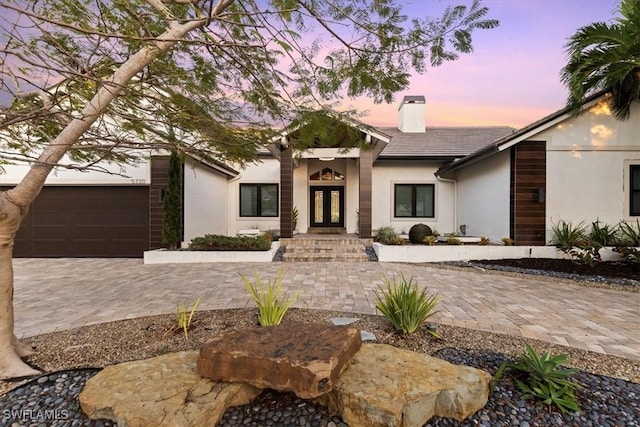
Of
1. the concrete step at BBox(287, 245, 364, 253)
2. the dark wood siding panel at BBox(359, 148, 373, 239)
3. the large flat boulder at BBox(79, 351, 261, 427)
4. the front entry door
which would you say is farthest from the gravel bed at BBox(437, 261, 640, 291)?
the large flat boulder at BBox(79, 351, 261, 427)

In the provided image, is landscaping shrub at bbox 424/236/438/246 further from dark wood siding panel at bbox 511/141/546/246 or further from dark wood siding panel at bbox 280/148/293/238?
dark wood siding panel at bbox 280/148/293/238

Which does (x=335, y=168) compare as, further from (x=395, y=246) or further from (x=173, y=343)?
(x=173, y=343)

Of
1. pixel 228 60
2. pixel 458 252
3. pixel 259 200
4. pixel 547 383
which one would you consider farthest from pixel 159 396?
pixel 259 200

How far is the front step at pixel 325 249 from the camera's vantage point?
10.2m

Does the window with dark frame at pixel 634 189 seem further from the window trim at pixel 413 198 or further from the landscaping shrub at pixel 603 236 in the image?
the window trim at pixel 413 198

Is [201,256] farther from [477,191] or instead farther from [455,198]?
[455,198]

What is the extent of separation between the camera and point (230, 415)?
7.63ft

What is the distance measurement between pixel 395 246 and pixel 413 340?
21.6 ft

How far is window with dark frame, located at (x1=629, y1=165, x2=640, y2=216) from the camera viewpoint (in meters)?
10.0

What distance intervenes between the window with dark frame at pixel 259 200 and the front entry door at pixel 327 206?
5.80ft

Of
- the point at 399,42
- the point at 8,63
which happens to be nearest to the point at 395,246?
the point at 399,42

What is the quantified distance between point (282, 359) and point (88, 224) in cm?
1138

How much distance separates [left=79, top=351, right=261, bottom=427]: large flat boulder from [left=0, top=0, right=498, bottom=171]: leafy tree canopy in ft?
6.90

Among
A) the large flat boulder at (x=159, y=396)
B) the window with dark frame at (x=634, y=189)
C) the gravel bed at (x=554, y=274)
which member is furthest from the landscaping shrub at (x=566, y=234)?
the large flat boulder at (x=159, y=396)
